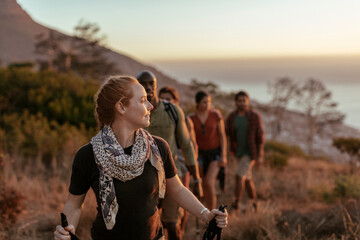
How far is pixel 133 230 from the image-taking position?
2236mm

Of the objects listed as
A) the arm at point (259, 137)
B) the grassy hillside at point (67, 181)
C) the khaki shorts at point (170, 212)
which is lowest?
the grassy hillside at point (67, 181)

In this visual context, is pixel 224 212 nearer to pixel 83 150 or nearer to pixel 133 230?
pixel 133 230

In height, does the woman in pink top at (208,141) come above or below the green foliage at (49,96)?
above

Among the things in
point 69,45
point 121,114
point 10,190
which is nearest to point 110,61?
point 69,45

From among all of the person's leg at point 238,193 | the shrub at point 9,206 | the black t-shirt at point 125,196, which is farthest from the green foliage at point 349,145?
the black t-shirt at point 125,196

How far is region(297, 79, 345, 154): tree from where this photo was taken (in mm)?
30359

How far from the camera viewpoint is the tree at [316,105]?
30.4 meters

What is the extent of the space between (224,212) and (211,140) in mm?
3560

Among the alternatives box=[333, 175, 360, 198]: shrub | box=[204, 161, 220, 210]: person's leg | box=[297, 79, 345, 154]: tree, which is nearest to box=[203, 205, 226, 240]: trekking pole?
box=[204, 161, 220, 210]: person's leg

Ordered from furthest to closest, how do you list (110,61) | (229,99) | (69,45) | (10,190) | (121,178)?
(110,61) → (69,45) → (229,99) → (10,190) → (121,178)

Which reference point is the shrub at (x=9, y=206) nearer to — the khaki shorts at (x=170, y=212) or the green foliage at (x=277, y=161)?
the khaki shorts at (x=170, y=212)

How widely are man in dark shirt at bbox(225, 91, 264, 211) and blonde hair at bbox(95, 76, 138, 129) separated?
413 cm

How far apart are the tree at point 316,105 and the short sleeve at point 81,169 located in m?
30.1

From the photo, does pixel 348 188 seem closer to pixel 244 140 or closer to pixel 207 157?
pixel 244 140
